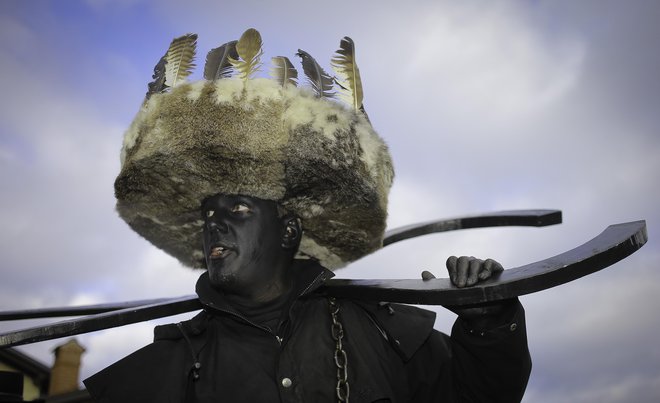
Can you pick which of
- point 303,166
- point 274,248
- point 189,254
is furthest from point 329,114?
point 189,254

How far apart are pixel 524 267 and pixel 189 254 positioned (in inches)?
88.4

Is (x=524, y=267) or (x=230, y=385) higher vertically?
(x=524, y=267)

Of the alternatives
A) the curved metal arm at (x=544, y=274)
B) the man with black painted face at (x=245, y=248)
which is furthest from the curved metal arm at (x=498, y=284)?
the man with black painted face at (x=245, y=248)

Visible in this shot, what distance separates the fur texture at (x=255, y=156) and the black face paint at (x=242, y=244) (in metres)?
0.08

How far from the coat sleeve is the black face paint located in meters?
0.97

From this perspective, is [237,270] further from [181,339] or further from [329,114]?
[329,114]

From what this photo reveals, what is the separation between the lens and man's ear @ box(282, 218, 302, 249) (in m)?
3.53

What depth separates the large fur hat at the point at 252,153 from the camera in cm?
304

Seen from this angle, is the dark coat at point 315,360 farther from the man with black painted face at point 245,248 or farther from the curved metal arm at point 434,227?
the curved metal arm at point 434,227

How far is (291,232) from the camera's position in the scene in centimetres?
357

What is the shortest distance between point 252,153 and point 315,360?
1.13m

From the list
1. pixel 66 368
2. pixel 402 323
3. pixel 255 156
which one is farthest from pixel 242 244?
pixel 66 368

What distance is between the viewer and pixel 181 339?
329 centimetres

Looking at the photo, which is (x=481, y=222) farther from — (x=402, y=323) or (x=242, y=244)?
(x=242, y=244)
